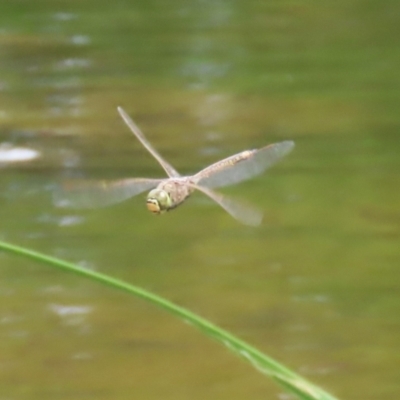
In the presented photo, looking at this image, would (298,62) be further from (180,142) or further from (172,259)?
(172,259)

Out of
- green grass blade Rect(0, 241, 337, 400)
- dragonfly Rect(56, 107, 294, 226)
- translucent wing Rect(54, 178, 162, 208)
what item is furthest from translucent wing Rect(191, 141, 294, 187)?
green grass blade Rect(0, 241, 337, 400)

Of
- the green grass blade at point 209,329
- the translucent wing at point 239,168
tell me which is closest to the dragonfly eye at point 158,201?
the translucent wing at point 239,168

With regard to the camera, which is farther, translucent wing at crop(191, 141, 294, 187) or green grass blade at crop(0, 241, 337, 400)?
translucent wing at crop(191, 141, 294, 187)

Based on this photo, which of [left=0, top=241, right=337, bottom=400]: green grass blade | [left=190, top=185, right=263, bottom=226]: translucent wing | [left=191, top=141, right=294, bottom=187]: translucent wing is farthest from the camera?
[left=191, top=141, right=294, bottom=187]: translucent wing

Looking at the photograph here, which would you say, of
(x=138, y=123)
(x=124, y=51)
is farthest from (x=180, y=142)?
(x=124, y=51)

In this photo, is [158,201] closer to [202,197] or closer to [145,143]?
[145,143]

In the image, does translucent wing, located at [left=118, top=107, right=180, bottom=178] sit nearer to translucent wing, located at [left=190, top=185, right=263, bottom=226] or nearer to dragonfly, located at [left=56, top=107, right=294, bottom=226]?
dragonfly, located at [left=56, top=107, right=294, bottom=226]
